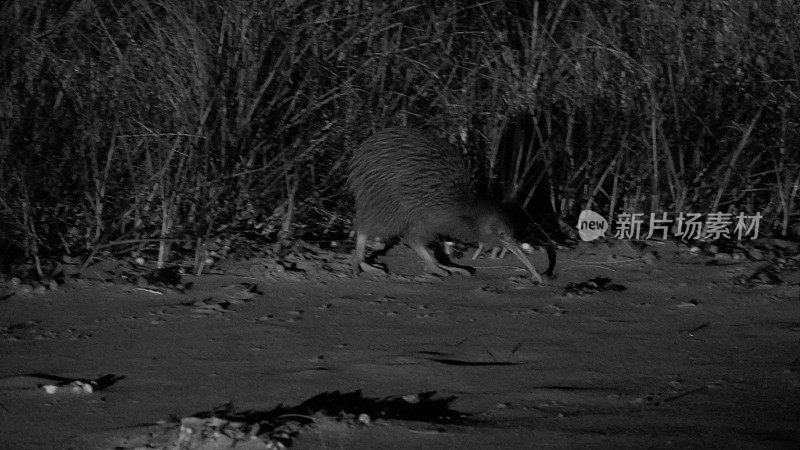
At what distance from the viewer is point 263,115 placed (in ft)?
19.9

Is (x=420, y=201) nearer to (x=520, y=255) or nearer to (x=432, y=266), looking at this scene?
(x=432, y=266)

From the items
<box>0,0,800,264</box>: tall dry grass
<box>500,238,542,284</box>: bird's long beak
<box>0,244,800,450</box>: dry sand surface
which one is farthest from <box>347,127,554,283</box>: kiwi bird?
<box>0,0,800,264</box>: tall dry grass

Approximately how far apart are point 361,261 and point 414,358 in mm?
1497

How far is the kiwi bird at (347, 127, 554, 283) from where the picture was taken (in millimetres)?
5754

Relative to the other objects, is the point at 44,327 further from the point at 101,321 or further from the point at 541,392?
the point at 541,392

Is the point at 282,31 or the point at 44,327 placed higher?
the point at 282,31

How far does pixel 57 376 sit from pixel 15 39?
249 cm

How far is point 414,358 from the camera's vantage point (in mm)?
4430

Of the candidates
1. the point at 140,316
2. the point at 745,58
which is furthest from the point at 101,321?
the point at 745,58

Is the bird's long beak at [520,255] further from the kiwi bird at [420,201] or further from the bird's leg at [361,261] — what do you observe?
the bird's leg at [361,261]

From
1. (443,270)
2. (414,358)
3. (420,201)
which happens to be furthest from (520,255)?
(414,358)

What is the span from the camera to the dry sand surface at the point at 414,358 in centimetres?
361

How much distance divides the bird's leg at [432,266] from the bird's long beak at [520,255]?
0.28 meters

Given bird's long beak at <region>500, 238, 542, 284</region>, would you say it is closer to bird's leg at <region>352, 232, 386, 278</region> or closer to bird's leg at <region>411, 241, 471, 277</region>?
bird's leg at <region>411, 241, 471, 277</region>
